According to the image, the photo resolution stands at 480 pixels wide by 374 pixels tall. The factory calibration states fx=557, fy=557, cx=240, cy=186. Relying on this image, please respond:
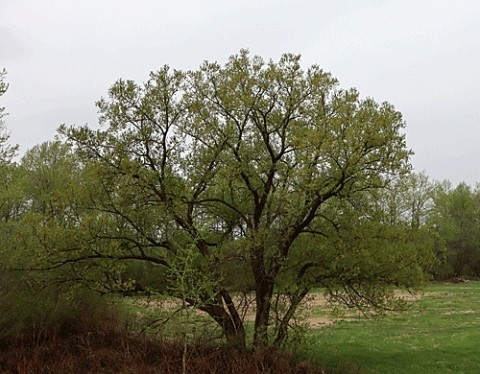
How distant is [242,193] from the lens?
1992 centimetres

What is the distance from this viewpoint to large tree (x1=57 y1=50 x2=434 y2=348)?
1742 centimetres

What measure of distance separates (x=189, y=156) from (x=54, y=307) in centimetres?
865

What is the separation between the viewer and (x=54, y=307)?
22281 millimetres

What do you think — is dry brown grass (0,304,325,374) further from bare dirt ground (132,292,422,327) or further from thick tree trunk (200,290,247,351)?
bare dirt ground (132,292,422,327)

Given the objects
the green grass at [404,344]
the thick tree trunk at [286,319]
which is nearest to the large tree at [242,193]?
the thick tree trunk at [286,319]

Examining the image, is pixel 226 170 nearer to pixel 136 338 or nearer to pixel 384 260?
pixel 384 260

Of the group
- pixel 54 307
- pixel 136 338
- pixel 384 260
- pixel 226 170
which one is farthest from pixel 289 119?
pixel 54 307

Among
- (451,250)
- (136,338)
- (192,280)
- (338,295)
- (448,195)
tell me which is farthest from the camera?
(448,195)

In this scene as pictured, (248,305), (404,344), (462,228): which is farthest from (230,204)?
(462,228)

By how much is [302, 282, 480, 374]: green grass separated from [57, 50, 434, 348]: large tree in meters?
2.88

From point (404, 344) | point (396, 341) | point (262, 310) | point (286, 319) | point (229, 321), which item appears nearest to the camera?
point (286, 319)

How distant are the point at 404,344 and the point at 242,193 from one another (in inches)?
451

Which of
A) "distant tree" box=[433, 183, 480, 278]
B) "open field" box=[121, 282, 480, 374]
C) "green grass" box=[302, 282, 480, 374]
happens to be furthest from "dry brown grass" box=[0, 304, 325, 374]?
"distant tree" box=[433, 183, 480, 278]

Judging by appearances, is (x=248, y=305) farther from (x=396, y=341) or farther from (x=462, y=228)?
(x=462, y=228)
